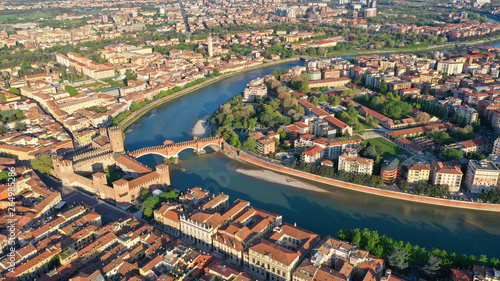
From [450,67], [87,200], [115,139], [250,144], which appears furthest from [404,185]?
[450,67]

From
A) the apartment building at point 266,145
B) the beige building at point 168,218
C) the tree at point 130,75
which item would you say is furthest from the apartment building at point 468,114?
the tree at point 130,75

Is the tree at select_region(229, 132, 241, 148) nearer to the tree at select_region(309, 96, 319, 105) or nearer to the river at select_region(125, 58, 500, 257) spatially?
the river at select_region(125, 58, 500, 257)

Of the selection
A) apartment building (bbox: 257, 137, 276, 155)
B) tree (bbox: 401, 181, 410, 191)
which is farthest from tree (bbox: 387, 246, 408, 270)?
apartment building (bbox: 257, 137, 276, 155)

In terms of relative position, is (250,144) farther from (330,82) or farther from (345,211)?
(330,82)

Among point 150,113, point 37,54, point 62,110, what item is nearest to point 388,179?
point 150,113

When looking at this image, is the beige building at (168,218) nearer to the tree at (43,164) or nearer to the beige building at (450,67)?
the tree at (43,164)

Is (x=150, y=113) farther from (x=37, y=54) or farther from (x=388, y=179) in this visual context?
(x=37, y=54)
